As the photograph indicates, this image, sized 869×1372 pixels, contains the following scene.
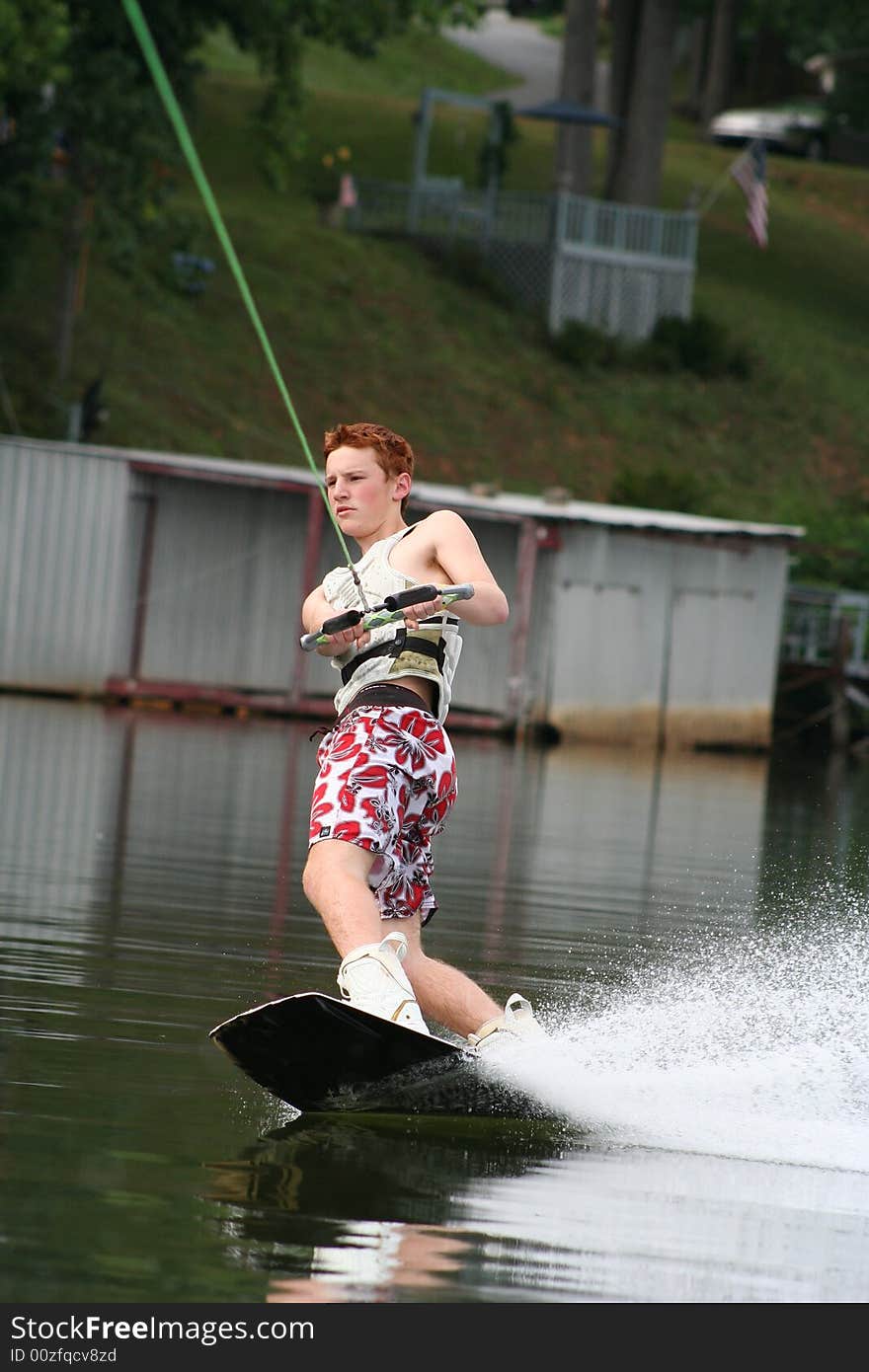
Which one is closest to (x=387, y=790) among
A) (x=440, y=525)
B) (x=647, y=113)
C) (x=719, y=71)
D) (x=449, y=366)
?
(x=440, y=525)

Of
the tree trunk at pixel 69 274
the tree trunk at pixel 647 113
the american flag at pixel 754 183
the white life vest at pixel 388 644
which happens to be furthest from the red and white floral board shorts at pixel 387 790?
the tree trunk at pixel 647 113

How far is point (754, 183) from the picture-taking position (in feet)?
126

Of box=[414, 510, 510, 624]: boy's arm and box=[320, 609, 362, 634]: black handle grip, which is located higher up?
box=[414, 510, 510, 624]: boy's arm

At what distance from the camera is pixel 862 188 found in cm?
6600

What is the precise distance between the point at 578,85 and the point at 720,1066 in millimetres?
44077

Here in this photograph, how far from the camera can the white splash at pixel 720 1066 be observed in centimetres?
620

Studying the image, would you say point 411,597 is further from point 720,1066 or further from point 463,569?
point 720,1066

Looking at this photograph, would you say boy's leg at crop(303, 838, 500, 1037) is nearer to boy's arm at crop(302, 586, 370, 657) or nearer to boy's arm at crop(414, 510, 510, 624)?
boy's arm at crop(302, 586, 370, 657)

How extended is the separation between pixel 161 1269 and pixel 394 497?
2.53 metres

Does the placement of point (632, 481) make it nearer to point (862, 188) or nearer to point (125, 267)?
point (125, 267)

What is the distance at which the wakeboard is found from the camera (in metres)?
5.62

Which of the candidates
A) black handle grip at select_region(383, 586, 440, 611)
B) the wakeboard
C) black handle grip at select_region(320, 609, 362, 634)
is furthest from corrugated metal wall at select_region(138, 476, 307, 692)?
black handle grip at select_region(383, 586, 440, 611)

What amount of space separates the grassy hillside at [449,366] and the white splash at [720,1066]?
25.0m

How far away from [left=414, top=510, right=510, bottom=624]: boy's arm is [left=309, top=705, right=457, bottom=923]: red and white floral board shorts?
0.33 meters
